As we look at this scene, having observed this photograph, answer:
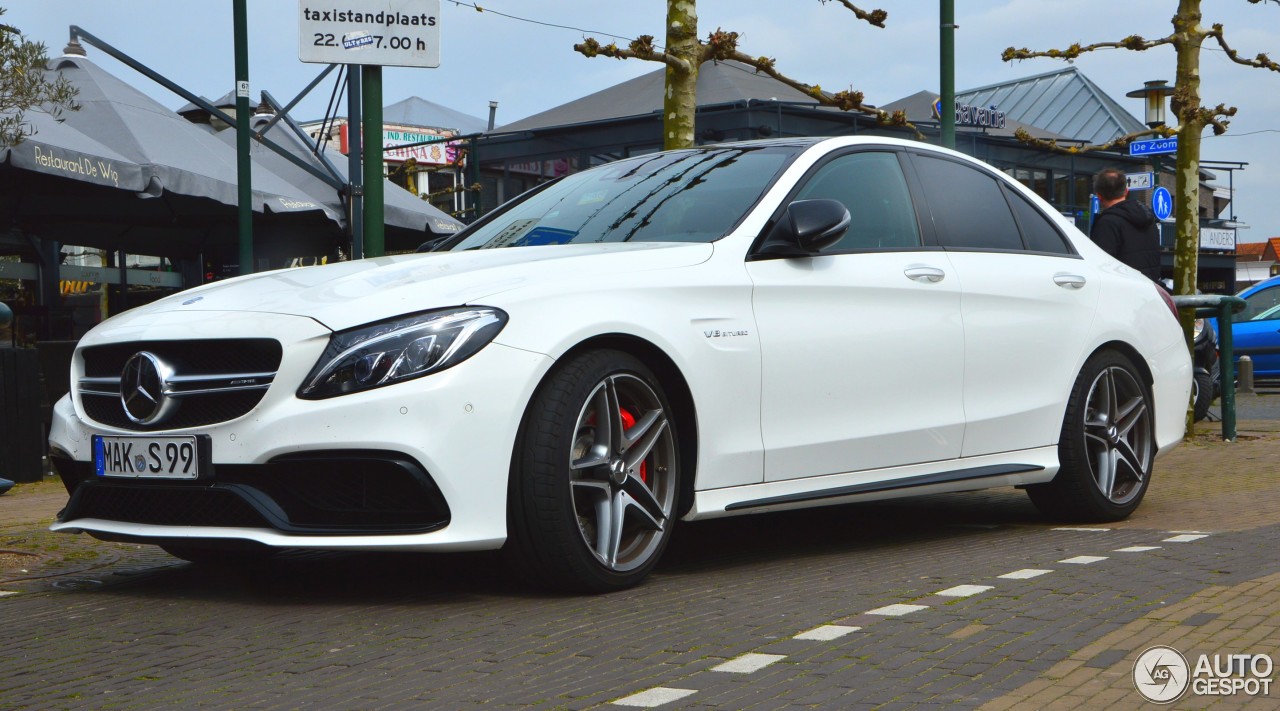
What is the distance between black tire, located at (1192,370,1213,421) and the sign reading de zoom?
8796mm

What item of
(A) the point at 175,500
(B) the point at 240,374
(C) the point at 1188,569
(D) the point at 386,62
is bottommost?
(C) the point at 1188,569

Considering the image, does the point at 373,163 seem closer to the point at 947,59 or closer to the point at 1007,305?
the point at 1007,305

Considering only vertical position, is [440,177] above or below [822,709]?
above

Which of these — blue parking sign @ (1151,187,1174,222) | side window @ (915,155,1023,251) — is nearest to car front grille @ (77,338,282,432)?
side window @ (915,155,1023,251)

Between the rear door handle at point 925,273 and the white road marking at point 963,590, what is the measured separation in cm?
143

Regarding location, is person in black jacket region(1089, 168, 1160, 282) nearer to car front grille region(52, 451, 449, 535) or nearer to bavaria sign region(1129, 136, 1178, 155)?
car front grille region(52, 451, 449, 535)

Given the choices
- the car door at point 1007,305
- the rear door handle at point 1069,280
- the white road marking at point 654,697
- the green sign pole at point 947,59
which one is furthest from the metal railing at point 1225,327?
the white road marking at point 654,697

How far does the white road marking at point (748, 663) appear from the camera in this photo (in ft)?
12.1

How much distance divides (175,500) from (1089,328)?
3.88 metres

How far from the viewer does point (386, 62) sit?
764 cm

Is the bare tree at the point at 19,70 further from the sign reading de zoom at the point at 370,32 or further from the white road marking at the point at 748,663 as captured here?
the white road marking at the point at 748,663

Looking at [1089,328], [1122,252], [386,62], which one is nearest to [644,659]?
[1089,328]

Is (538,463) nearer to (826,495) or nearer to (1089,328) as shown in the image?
(826,495)

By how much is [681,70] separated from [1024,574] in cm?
588
